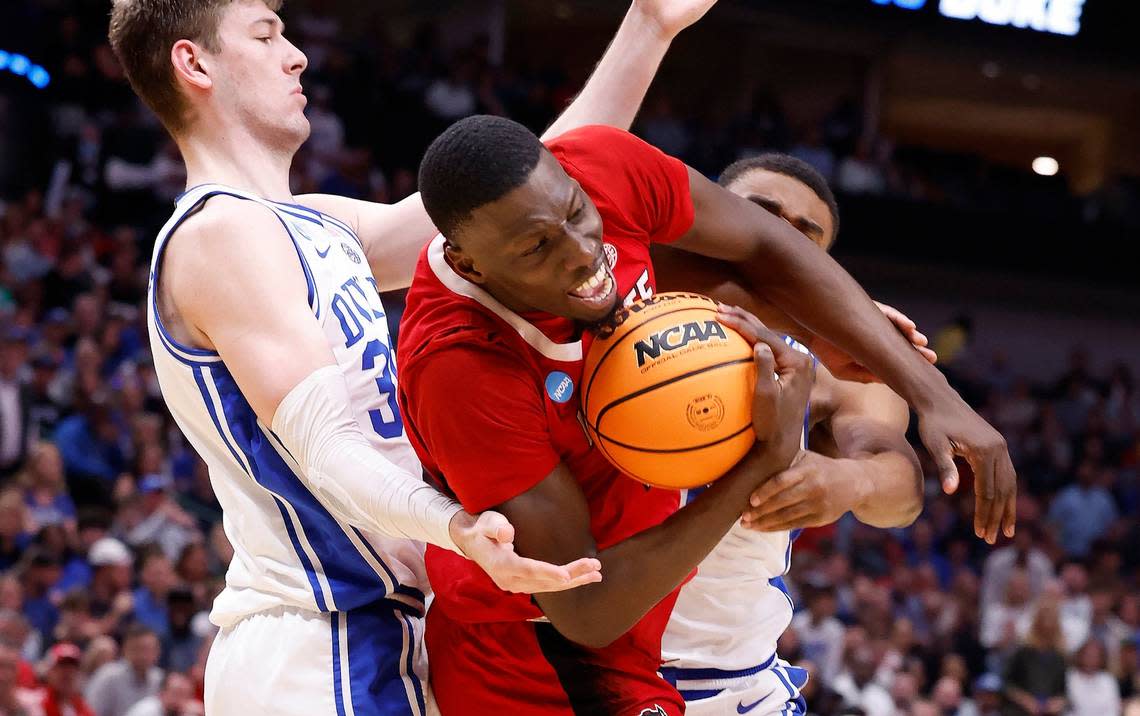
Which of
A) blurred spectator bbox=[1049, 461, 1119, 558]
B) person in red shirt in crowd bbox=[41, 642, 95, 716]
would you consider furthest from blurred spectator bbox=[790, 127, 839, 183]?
person in red shirt in crowd bbox=[41, 642, 95, 716]

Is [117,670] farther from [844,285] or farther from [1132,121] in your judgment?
[1132,121]

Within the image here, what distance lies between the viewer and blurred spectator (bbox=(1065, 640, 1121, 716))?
1155 cm

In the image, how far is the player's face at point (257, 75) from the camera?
3.27 meters

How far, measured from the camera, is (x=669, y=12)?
364cm

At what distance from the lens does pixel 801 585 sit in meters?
11.5

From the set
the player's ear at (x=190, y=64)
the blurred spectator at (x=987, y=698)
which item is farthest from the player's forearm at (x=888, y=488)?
the blurred spectator at (x=987, y=698)

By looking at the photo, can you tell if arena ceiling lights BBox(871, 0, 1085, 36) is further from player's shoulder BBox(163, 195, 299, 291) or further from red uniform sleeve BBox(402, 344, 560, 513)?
red uniform sleeve BBox(402, 344, 560, 513)

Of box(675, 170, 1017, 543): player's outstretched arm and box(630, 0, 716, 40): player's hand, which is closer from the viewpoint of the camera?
box(675, 170, 1017, 543): player's outstretched arm

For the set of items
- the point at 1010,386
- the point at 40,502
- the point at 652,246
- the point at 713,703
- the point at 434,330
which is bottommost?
the point at 1010,386

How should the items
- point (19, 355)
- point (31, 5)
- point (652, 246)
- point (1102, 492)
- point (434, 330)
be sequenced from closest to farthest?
point (434, 330), point (652, 246), point (19, 355), point (31, 5), point (1102, 492)

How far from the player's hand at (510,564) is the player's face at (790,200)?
1630 millimetres

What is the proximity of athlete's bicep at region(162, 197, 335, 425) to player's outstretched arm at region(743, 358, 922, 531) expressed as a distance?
3.12 feet

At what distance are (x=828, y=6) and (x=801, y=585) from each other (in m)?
7.13

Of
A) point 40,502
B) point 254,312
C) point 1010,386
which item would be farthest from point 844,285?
point 1010,386
